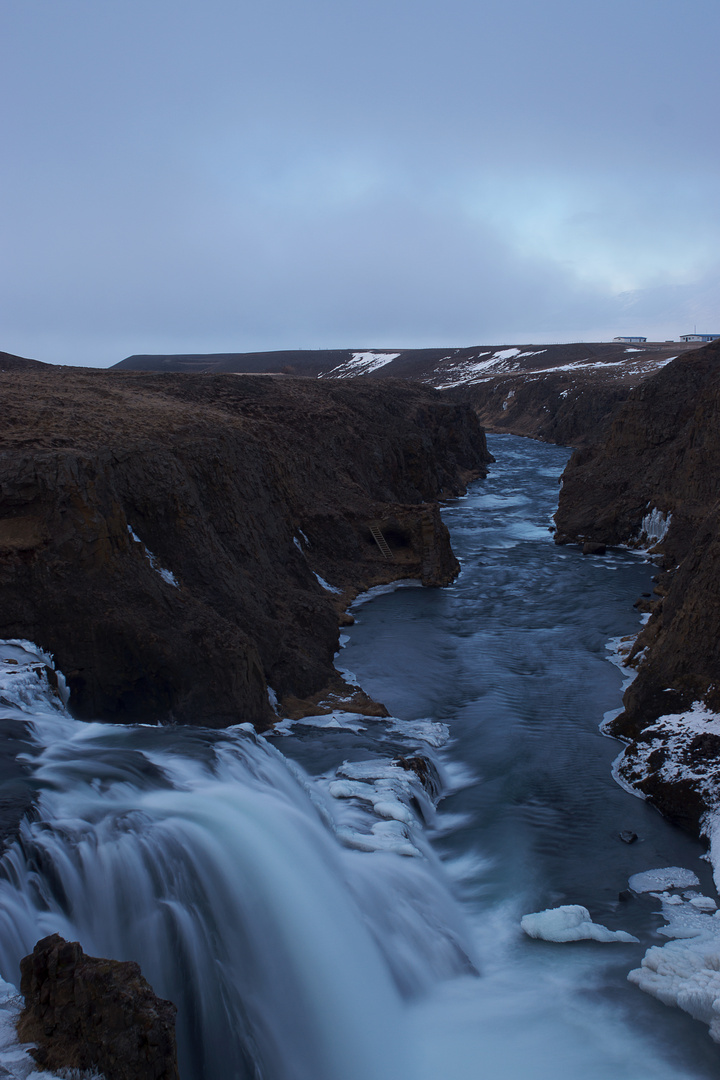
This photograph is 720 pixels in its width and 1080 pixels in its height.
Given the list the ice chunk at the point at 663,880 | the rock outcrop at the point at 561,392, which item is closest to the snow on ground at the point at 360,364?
the rock outcrop at the point at 561,392

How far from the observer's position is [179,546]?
13.2 meters

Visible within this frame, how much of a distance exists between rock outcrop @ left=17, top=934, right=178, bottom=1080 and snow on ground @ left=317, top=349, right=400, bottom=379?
102816 mm

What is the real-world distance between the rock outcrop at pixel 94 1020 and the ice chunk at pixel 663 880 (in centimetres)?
541

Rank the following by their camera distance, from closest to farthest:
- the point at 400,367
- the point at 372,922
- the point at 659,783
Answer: the point at 372,922
the point at 659,783
the point at 400,367

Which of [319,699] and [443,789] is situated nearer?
[443,789]

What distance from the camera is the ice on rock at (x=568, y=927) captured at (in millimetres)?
7338

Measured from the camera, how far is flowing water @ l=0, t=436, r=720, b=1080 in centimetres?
574

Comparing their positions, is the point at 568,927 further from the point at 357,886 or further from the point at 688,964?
the point at 357,886

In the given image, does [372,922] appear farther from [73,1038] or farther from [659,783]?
[659,783]

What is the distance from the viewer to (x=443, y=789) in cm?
1052

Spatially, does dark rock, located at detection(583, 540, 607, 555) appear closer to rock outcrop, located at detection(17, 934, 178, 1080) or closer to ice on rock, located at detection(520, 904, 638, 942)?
ice on rock, located at detection(520, 904, 638, 942)

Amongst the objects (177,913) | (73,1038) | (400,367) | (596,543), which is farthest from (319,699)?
(400,367)

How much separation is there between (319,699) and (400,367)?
102 m

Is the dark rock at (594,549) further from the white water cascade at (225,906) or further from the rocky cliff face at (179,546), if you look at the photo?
the white water cascade at (225,906)
